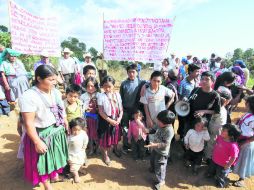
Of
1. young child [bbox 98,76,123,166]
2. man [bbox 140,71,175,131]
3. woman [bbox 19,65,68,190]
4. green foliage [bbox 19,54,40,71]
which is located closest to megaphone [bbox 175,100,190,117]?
man [bbox 140,71,175,131]

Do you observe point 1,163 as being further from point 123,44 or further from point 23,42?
point 123,44

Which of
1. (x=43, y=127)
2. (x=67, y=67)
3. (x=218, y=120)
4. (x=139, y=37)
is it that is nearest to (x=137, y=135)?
(x=218, y=120)

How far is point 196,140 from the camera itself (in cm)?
387

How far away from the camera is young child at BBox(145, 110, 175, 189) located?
339 cm

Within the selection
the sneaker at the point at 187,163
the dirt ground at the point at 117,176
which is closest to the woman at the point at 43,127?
the dirt ground at the point at 117,176

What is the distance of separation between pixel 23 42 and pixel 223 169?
5.43 meters

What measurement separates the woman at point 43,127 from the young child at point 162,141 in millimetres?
1406

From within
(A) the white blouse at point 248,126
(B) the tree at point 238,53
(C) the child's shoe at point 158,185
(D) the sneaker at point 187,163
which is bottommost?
(C) the child's shoe at point 158,185

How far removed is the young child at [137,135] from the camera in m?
4.10

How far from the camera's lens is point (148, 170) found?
4.14 m

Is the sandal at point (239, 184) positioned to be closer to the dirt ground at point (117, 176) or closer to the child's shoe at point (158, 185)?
the dirt ground at point (117, 176)

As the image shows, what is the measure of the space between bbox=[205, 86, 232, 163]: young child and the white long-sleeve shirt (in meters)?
0.16

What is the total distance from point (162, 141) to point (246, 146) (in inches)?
56.2

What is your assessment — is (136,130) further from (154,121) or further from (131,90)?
(131,90)
